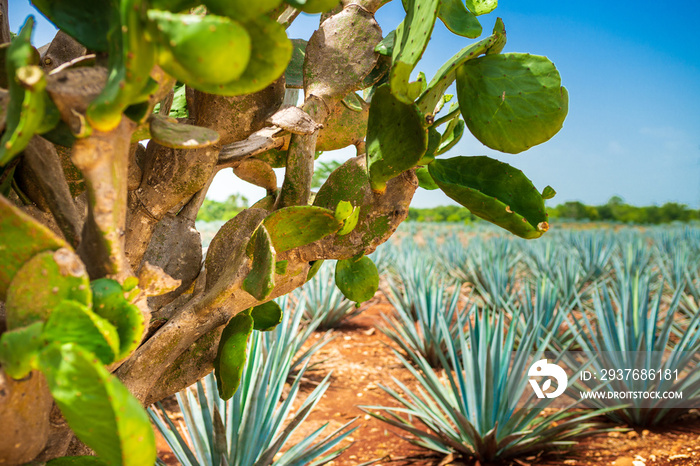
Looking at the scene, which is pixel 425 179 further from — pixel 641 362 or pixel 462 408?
pixel 641 362

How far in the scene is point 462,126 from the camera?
0.63 metres

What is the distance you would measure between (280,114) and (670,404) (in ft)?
5.90

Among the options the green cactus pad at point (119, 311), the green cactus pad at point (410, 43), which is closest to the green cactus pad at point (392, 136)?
the green cactus pad at point (410, 43)

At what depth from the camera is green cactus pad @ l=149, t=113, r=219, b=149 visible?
0.29m

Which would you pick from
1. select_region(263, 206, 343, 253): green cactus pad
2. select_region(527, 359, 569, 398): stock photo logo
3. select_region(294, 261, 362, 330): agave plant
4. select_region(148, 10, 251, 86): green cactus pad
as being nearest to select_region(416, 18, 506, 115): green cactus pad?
select_region(263, 206, 343, 253): green cactus pad

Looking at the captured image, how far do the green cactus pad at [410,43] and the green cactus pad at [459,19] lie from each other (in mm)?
67

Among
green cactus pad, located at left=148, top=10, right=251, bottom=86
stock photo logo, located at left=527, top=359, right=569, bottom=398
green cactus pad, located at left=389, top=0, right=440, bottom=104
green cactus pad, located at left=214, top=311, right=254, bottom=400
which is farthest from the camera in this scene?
stock photo logo, located at left=527, top=359, right=569, bottom=398

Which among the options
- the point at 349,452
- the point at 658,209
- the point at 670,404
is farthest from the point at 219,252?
the point at 658,209

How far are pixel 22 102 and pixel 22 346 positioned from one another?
129mm

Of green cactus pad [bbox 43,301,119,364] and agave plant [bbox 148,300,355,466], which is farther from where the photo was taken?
agave plant [bbox 148,300,355,466]

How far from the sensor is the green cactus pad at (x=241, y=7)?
0.26 m

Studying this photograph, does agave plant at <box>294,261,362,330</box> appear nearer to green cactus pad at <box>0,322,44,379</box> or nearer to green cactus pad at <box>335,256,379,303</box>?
green cactus pad at <box>335,256,379,303</box>

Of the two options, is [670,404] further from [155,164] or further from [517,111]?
[155,164]

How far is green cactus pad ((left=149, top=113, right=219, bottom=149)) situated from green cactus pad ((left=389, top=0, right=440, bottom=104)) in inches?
5.6
